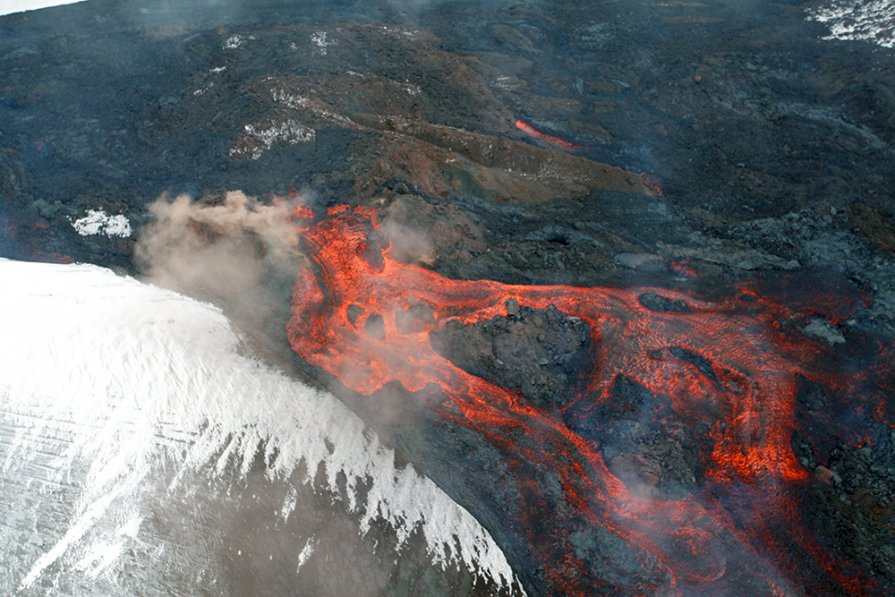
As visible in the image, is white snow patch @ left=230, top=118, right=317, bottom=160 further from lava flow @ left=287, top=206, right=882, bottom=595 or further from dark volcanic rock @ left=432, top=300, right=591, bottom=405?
dark volcanic rock @ left=432, top=300, right=591, bottom=405

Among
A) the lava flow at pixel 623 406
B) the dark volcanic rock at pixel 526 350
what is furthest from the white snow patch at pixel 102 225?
the dark volcanic rock at pixel 526 350

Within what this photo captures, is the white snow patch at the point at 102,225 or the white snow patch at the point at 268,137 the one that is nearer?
the white snow patch at the point at 102,225

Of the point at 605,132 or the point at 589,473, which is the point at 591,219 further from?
the point at 589,473

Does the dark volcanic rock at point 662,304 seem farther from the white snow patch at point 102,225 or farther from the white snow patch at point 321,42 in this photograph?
the white snow patch at point 321,42

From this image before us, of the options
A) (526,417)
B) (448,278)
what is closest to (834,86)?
(448,278)

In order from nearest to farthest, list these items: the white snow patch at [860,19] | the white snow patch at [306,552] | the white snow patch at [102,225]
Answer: the white snow patch at [306,552], the white snow patch at [102,225], the white snow patch at [860,19]

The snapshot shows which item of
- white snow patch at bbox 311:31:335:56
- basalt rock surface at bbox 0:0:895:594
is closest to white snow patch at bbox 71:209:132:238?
basalt rock surface at bbox 0:0:895:594
